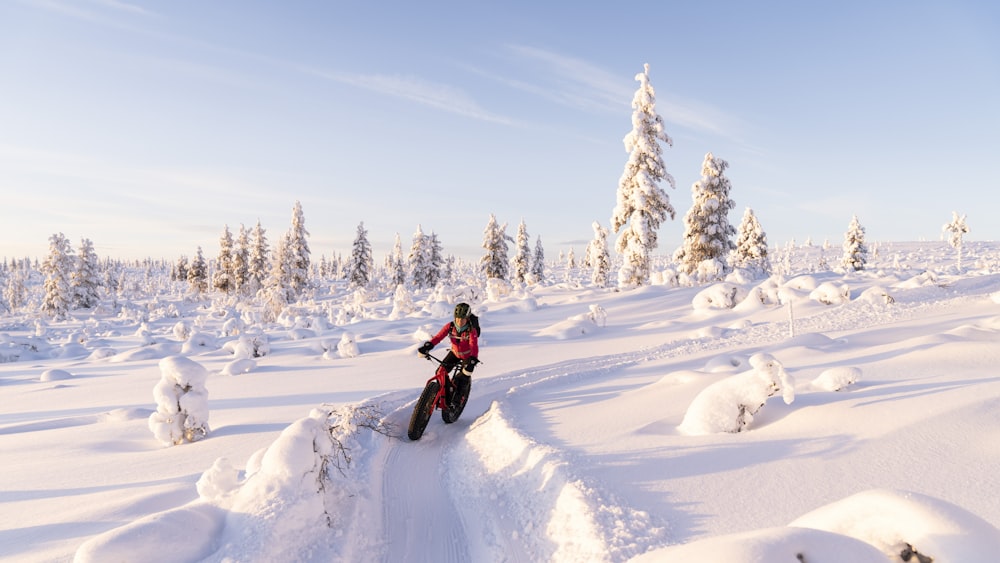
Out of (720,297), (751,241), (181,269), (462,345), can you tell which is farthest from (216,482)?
(181,269)

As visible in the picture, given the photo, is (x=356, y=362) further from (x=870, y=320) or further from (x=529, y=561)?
(x=870, y=320)

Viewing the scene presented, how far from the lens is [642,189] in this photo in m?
26.9

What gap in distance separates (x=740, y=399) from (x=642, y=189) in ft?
76.5

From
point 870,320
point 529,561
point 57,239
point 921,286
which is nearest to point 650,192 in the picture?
point 921,286

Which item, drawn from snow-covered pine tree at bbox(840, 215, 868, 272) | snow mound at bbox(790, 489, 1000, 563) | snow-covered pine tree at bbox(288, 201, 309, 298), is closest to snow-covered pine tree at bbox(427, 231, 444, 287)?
snow-covered pine tree at bbox(288, 201, 309, 298)

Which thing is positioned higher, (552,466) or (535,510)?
(552,466)

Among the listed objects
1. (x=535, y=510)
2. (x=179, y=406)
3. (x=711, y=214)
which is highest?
(x=711, y=214)

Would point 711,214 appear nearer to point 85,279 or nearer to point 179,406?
point 179,406

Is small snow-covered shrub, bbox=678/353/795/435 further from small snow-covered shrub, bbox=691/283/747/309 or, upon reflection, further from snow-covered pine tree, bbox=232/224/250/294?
snow-covered pine tree, bbox=232/224/250/294

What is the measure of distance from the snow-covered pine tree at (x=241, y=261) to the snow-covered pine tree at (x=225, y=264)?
959 mm

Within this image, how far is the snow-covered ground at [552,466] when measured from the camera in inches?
124

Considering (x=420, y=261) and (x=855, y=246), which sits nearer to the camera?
(x=855, y=246)

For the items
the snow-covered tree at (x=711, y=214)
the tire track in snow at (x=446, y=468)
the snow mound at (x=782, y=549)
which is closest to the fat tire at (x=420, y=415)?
the tire track in snow at (x=446, y=468)

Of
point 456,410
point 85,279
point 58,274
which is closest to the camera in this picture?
point 456,410
